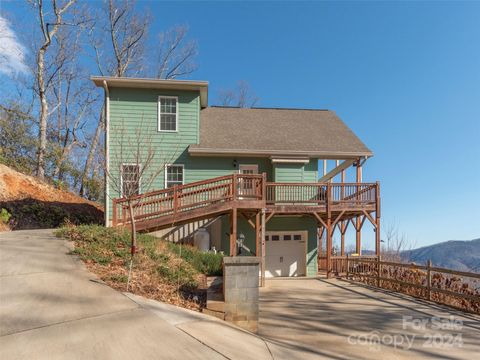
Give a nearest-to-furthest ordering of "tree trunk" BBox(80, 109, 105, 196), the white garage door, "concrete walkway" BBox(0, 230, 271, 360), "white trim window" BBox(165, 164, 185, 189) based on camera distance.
Result: "concrete walkway" BBox(0, 230, 271, 360) < "white trim window" BBox(165, 164, 185, 189) < the white garage door < "tree trunk" BBox(80, 109, 105, 196)

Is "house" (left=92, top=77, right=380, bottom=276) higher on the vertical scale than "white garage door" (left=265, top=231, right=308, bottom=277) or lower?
higher

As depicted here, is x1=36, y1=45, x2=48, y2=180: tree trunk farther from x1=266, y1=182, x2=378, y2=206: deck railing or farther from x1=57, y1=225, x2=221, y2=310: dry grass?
x1=266, y1=182, x2=378, y2=206: deck railing

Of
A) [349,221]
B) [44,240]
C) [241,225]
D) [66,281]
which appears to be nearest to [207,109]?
[241,225]

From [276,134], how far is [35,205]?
40.4ft

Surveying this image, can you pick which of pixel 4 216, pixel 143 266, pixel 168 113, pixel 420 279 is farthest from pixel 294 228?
pixel 4 216

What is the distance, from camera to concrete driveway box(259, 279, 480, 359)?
15.7ft

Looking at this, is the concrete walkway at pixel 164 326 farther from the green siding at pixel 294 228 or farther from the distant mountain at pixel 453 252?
the distant mountain at pixel 453 252

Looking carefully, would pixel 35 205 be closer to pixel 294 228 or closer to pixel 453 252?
pixel 294 228

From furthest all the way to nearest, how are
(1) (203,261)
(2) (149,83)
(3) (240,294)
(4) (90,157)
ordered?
(4) (90,157)
(2) (149,83)
(1) (203,261)
(3) (240,294)

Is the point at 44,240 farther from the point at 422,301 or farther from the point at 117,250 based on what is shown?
the point at 422,301

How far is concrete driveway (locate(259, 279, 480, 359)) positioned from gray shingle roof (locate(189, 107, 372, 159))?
652cm

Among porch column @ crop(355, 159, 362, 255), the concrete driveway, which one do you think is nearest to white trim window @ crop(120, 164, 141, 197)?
the concrete driveway

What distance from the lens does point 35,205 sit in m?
14.3

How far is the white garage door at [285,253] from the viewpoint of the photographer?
1378 centimetres
